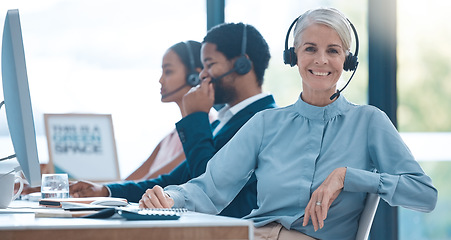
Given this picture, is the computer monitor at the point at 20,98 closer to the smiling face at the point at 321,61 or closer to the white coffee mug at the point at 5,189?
the white coffee mug at the point at 5,189

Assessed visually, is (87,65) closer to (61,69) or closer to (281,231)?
(61,69)

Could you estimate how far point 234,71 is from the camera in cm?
286

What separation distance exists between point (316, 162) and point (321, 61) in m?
0.31

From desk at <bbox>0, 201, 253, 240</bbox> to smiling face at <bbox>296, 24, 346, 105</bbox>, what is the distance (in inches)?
34.9

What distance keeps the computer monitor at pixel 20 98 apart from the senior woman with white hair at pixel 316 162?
12.7 inches

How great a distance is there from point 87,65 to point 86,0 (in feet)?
1.25

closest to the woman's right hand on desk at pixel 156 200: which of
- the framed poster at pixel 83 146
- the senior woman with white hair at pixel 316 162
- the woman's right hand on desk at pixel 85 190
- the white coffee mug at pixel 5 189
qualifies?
the senior woman with white hair at pixel 316 162

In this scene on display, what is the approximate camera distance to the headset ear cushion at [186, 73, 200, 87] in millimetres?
3354

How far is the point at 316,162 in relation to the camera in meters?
1.90

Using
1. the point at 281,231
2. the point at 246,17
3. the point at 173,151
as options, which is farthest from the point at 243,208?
the point at 246,17

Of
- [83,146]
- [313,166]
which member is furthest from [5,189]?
[83,146]

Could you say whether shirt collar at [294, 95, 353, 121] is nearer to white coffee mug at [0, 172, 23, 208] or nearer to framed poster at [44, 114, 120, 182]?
white coffee mug at [0, 172, 23, 208]

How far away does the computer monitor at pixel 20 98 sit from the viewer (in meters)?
1.49

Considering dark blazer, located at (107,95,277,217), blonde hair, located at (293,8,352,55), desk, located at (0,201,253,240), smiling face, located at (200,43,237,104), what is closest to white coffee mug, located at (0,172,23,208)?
desk, located at (0,201,253,240)
